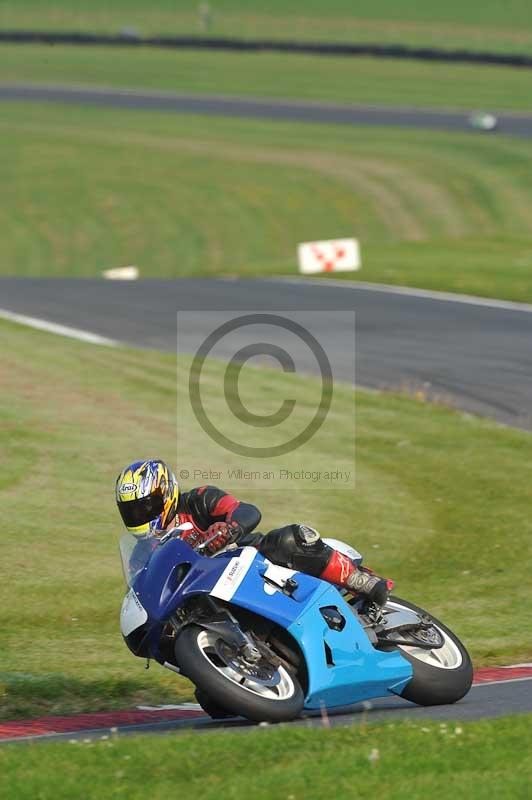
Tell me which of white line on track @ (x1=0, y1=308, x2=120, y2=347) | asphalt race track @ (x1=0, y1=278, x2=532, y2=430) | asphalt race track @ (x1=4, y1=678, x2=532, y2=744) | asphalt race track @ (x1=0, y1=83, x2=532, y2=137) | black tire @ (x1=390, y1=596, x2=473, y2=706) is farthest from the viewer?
asphalt race track @ (x1=0, y1=83, x2=532, y2=137)

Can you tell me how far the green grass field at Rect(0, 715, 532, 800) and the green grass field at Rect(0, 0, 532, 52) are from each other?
226ft

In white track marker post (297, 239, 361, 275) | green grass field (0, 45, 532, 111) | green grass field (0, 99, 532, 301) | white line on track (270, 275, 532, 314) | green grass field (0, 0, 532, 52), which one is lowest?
white line on track (270, 275, 532, 314)

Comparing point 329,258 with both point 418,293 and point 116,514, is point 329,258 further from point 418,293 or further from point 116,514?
point 116,514

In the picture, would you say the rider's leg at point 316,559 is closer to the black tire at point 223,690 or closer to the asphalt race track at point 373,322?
the black tire at point 223,690

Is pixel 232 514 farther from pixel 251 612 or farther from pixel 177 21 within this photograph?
pixel 177 21

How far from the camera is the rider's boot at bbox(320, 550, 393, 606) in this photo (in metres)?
9.23

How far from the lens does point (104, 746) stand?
788 cm

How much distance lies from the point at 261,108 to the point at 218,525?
2313 inches

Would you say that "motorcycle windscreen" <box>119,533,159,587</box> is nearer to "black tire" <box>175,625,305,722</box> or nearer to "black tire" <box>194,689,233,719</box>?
"black tire" <box>175,625,305,722</box>

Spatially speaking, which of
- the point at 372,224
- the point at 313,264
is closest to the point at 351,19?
the point at 372,224

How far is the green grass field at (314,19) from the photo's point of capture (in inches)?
3007

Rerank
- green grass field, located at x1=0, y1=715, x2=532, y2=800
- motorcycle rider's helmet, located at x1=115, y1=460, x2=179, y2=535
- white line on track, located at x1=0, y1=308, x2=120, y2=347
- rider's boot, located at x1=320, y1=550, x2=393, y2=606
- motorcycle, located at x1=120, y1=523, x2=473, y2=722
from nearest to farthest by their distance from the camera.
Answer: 1. green grass field, located at x1=0, y1=715, x2=532, y2=800
2. motorcycle, located at x1=120, y1=523, x2=473, y2=722
3. motorcycle rider's helmet, located at x1=115, y1=460, x2=179, y2=535
4. rider's boot, located at x1=320, y1=550, x2=393, y2=606
5. white line on track, located at x1=0, y1=308, x2=120, y2=347

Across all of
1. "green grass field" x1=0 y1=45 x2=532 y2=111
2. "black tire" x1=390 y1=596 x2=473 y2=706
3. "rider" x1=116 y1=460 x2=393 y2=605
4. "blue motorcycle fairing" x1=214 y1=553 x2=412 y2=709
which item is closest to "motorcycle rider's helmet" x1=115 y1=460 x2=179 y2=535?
"rider" x1=116 y1=460 x2=393 y2=605

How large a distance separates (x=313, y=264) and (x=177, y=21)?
52223mm
